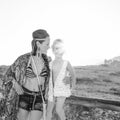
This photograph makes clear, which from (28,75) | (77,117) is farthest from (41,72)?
(77,117)

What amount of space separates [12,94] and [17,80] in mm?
201

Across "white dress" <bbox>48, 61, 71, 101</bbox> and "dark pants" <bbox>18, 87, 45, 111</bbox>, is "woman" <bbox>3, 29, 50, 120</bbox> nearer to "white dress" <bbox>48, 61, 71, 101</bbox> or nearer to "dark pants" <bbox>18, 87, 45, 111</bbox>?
"dark pants" <bbox>18, 87, 45, 111</bbox>

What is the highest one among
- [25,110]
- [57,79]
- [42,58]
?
[42,58]

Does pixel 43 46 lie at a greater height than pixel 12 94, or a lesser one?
greater

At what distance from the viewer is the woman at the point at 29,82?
3367mm

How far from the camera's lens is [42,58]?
3574 millimetres

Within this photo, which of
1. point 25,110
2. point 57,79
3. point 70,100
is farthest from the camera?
point 70,100

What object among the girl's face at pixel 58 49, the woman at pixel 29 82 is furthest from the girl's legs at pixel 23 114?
the girl's face at pixel 58 49

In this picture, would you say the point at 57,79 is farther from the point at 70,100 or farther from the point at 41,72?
the point at 70,100

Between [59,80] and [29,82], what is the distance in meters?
0.65

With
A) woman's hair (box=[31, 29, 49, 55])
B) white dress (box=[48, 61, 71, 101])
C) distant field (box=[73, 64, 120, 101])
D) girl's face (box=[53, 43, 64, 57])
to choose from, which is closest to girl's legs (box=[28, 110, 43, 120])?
white dress (box=[48, 61, 71, 101])

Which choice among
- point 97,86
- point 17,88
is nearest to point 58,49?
point 17,88

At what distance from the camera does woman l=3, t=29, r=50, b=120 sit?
11.0 ft

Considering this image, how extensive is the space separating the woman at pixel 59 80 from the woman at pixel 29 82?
0.45 meters
